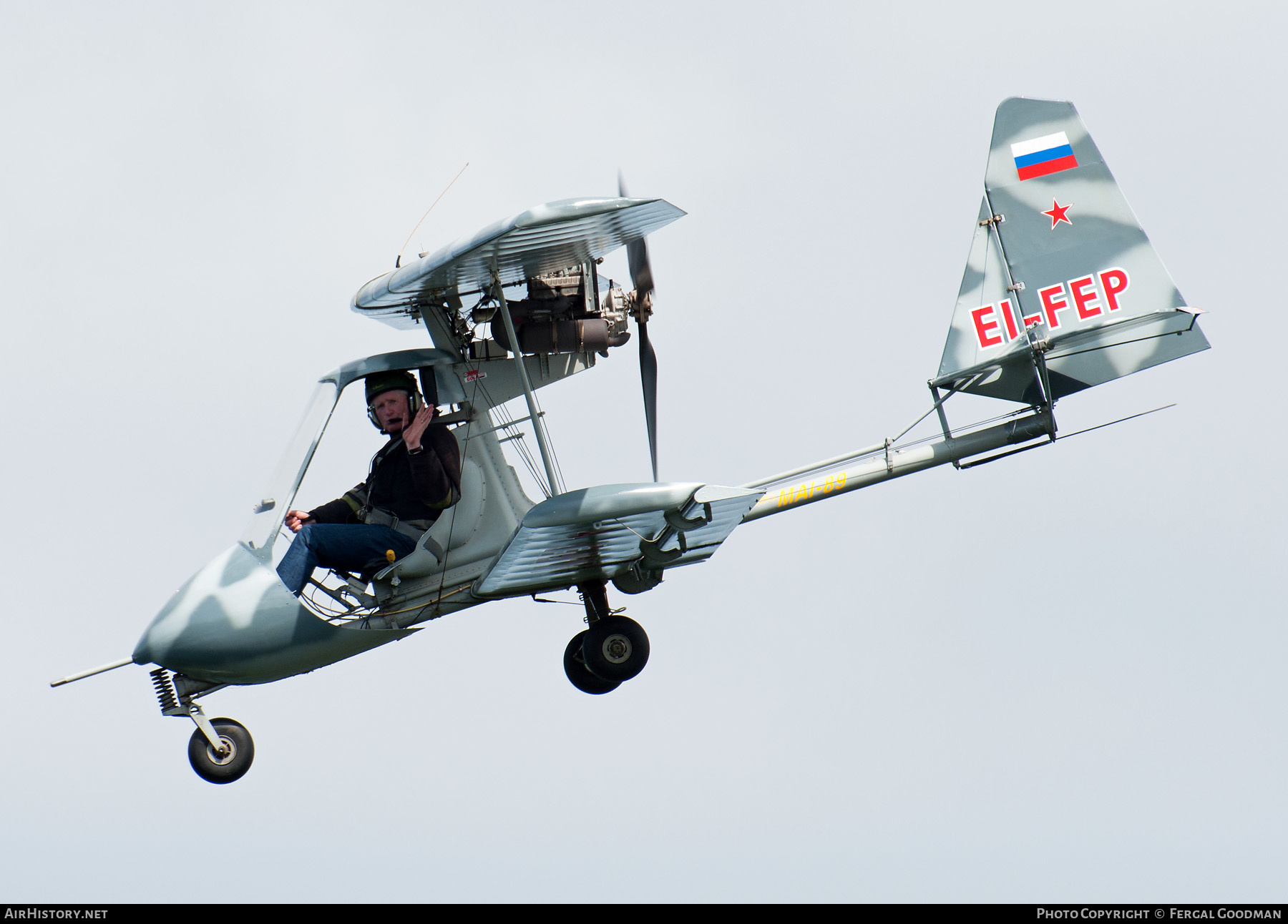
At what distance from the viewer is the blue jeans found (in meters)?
13.4

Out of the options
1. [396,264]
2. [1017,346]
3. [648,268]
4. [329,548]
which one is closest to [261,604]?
[329,548]

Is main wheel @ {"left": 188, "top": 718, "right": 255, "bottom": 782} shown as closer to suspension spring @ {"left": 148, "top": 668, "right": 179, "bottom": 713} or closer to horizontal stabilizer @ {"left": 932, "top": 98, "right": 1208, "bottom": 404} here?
suspension spring @ {"left": 148, "top": 668, "right": 179, "bottom": 713}

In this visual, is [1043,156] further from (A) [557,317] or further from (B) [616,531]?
(B) [616,531]

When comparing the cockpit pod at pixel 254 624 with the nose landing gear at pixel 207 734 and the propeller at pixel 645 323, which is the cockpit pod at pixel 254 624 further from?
the propeller at pixel 645 323

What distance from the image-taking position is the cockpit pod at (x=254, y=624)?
13125 mm

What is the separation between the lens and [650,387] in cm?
1427

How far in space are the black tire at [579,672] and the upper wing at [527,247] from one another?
3.59 metres

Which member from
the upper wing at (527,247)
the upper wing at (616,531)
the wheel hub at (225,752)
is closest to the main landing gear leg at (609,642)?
the upper wing at (616,531)

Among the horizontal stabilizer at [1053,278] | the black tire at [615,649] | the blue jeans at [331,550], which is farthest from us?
the black tire at [615,649]

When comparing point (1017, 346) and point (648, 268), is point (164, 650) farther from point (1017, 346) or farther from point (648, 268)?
point (1017, 346)

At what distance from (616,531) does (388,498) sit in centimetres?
225

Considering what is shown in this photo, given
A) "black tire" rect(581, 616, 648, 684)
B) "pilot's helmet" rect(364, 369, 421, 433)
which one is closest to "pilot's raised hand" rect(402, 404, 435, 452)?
"pilot's helmet" rect(364, 369, 421, 433)

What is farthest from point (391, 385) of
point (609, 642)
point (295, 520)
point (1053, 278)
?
point (1053, 278)

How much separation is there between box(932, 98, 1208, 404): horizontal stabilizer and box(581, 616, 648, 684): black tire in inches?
140
